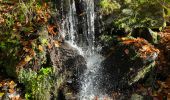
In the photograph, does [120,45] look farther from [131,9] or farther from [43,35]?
[43,35]

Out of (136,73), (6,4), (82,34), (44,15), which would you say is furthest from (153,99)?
(6,4)

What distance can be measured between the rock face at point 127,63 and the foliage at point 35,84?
5.85 feet

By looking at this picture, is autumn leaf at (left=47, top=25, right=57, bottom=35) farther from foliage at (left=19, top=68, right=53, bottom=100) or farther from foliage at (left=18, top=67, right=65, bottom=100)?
foliage at (left=19, top=68, right=53, bottom=100)

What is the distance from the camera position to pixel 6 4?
815cm

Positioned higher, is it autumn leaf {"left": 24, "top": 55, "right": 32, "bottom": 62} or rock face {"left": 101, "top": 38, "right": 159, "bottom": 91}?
autumn leaf {"left": 24, "top": 55, "right": 32, "bottom": 62}

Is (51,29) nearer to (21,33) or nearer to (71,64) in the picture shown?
(21,33)

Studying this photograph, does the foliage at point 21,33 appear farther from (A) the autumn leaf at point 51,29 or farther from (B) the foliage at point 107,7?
(B) the foliage at point 107,7

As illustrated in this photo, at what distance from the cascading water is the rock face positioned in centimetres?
29

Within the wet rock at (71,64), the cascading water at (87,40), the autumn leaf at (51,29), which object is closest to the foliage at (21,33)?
the autumn leaf at (51,29)

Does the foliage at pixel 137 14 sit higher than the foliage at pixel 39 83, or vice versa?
the foliage at pixel 137 14

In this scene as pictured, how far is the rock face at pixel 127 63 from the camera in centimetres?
775

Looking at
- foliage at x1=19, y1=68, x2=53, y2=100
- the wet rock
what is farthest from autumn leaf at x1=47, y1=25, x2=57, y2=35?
foliage at x1=19, y1=68, x2=53, y2=100

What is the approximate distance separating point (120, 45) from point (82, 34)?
1.38m

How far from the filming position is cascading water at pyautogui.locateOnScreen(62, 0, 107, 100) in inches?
321
